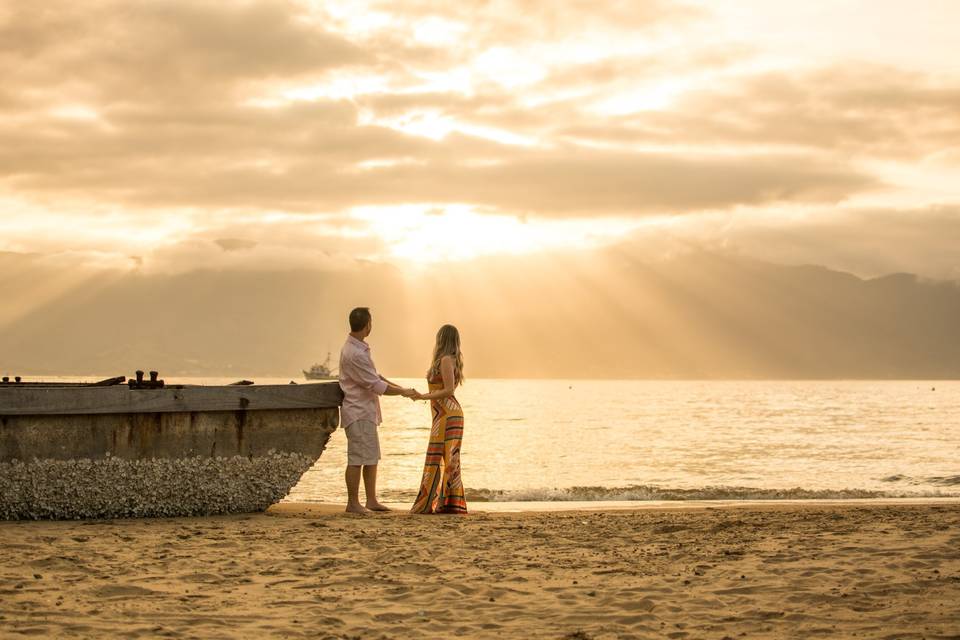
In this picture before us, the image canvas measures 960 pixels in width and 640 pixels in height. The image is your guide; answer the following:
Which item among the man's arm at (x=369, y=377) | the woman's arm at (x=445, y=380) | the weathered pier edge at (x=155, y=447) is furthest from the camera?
the woman's arm at (x=445, y=380)

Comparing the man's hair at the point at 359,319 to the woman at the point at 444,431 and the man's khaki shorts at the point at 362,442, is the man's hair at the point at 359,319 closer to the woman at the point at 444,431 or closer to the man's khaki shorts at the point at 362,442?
the woman at the point at 444,431

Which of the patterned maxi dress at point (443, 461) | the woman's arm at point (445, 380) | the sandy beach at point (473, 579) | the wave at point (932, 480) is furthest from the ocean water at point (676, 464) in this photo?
the sandy beach at point (473, 579)

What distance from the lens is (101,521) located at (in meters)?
9.42

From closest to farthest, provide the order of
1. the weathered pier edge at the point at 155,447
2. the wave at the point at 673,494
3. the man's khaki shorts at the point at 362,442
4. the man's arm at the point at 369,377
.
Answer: the weathered pier edge at the point at 155,447 → the man's arm at the point at 369,377 → the man's khaki shorts at the point at 362,442 → the wave at the point at 673,494

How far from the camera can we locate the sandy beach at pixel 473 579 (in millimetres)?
5785

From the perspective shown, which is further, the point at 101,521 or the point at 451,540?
the point at 101,521

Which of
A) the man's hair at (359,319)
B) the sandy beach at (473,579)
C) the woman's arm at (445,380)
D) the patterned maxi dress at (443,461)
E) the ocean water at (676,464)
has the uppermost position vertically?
the man's hair at (359,319)

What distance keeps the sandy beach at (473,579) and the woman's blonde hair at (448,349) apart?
5.76ft

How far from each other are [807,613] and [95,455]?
7.07 metres

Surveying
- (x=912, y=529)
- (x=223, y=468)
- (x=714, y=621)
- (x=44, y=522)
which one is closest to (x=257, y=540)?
(x=223, y=468)

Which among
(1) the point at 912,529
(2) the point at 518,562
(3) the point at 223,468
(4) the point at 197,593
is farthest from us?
(3) the point at 223,468

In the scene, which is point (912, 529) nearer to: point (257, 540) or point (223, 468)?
point (257, 540)

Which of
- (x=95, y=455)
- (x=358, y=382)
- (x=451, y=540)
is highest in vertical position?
(x=358, y=382)

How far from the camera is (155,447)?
9.70 m
